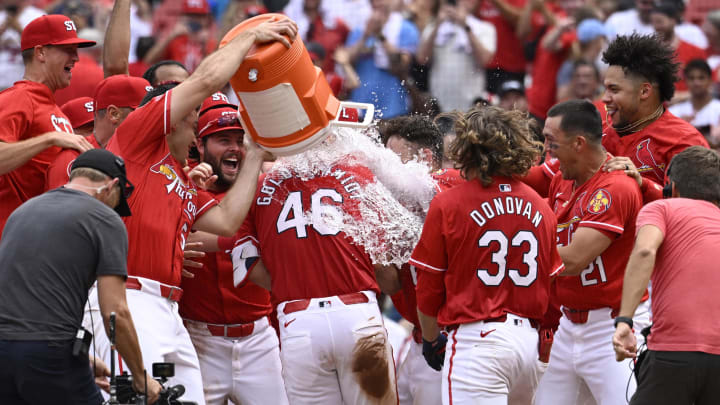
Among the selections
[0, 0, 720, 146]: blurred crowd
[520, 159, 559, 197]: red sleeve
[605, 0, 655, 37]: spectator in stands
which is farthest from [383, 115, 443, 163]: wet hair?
[605, 0, 655, 37]: spectator in stands

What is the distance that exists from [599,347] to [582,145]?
4.24 feet

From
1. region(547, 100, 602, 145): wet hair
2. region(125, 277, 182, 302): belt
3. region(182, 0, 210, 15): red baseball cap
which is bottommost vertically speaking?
region(125, 277, 182, 302): belt

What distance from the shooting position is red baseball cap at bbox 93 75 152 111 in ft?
20.0

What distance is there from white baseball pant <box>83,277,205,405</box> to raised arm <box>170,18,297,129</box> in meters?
1.00

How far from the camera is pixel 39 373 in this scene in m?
4.45

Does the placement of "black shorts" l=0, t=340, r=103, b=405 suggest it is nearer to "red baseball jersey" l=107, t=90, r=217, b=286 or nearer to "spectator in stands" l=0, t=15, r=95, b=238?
"red baseball jersey" l=107, t=90, r=217, b=286

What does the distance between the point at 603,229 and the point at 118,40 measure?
386 cm

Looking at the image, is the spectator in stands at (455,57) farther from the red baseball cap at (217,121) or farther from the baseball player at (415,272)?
the red baseball cap at (217,121)

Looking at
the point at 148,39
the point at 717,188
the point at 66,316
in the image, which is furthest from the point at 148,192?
the point at 148,39

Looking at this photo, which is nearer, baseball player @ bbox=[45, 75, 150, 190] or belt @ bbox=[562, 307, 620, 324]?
belt @ bbox=[562, 307, 620, 324]

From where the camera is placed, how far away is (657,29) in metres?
11.2

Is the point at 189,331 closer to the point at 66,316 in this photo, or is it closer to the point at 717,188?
the point at 66,316

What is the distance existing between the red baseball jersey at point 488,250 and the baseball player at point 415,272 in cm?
82

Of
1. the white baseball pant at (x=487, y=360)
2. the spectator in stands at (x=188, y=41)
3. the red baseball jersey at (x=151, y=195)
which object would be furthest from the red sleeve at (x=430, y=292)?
the spectator in stands at (x=188, y=41)
